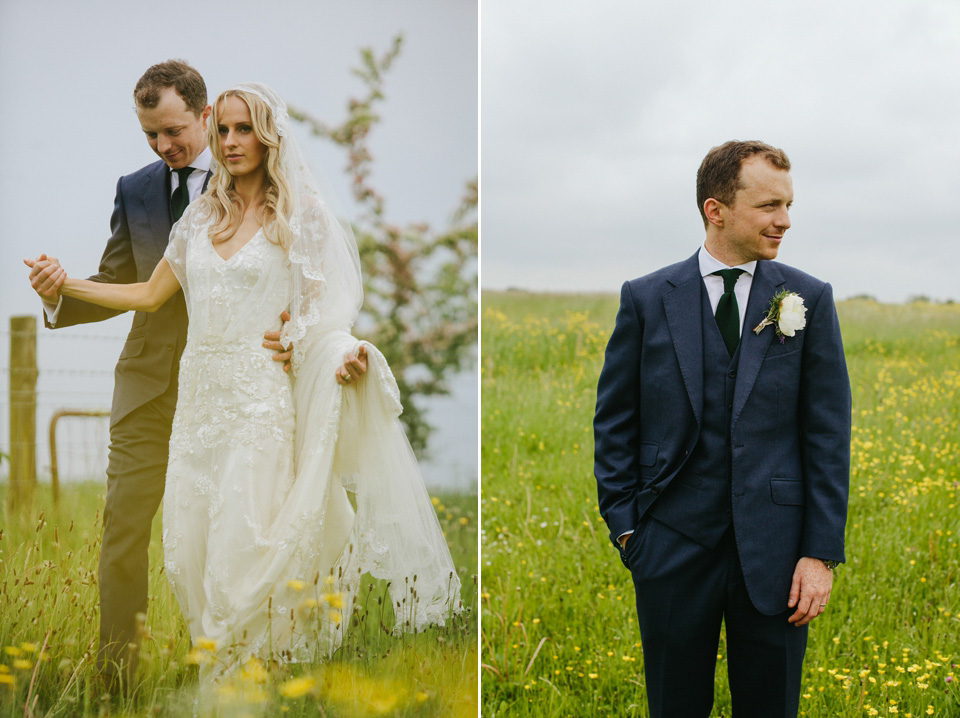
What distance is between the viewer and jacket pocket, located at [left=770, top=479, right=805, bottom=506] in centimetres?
199

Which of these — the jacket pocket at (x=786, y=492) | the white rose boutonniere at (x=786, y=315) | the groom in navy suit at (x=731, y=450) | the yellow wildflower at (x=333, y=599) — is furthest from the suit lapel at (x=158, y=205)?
the jacket pocket at (x=786, y=492)

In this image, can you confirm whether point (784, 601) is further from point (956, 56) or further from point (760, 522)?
point (956, 56)

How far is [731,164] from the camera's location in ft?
6.95

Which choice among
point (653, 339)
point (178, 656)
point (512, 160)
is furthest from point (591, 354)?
point (178, 656)

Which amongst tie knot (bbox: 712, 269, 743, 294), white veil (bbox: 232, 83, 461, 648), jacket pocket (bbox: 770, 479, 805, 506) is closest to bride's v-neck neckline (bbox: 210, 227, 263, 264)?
white veil (bbox: 232, 83, 461, 648)

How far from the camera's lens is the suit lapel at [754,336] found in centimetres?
199

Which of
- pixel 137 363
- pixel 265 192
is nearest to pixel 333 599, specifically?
pixel 137 363

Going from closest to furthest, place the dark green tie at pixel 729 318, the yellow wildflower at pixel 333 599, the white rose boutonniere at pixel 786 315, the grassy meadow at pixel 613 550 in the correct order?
1. the white rose boutonniere at pixel 786 315
2. the dark green tie at pixel 729 318
3. the yellow wildflower at pixel 333 599
4. the grassy meadow at pixel 613 550

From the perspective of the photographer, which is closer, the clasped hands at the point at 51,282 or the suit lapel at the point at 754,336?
the suit lapel at the point at 754,336

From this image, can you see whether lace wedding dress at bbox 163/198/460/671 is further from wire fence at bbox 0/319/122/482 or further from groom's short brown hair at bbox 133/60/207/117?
groom's short brown hair at bbox 133/60/207/117

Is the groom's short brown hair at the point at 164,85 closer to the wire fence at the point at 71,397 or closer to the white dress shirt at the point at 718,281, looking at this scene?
the wire fence at the point at 71,397

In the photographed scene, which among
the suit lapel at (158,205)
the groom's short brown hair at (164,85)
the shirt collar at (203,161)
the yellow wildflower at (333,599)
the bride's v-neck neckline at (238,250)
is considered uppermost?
the groom's short brown hair at (164,85)

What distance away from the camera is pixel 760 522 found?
77.9 inches

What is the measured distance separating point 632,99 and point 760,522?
83.7 inches
